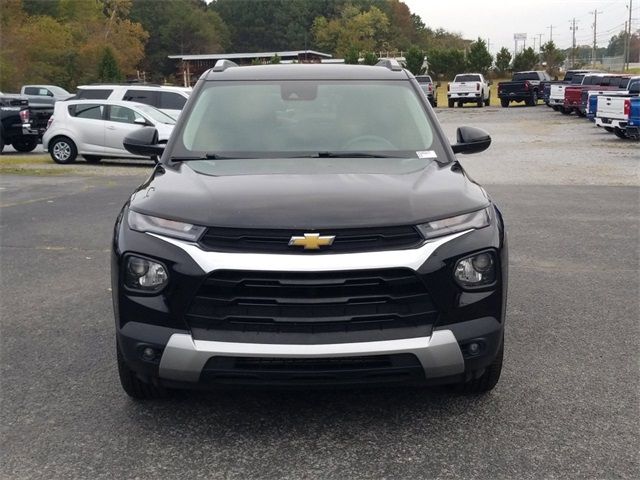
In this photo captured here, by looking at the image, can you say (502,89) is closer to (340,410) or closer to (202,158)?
(202,158)

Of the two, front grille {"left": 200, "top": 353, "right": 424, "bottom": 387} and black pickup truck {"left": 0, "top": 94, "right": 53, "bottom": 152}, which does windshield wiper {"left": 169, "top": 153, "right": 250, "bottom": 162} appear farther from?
black pickup truck {"left": 0, "top": 94, "right": 53, "bottom": 152}

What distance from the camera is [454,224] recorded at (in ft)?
11.3

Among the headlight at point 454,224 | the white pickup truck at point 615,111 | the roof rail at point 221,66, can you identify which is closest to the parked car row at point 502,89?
the white pickup truck at point 615,111

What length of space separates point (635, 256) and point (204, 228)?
5494 millimetres

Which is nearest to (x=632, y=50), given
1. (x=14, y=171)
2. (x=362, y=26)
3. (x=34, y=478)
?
(x=362, y=26)

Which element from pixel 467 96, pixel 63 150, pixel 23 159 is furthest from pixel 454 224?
pixel 467 96

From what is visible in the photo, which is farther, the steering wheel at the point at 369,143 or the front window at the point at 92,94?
the front window at the point at 92,94

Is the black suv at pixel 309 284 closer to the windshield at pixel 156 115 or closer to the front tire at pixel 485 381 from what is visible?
the front tire at pixel 485 381

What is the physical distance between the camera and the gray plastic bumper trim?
320 centimetres

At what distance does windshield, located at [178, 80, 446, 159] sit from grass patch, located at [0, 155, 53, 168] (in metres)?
14.8

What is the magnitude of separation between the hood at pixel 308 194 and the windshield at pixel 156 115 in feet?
47.8

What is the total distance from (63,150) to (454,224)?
16831mm

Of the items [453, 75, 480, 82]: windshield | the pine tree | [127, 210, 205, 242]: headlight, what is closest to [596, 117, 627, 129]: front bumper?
[127, 210, 205, 242]: headlight

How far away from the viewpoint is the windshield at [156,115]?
1829 cm
